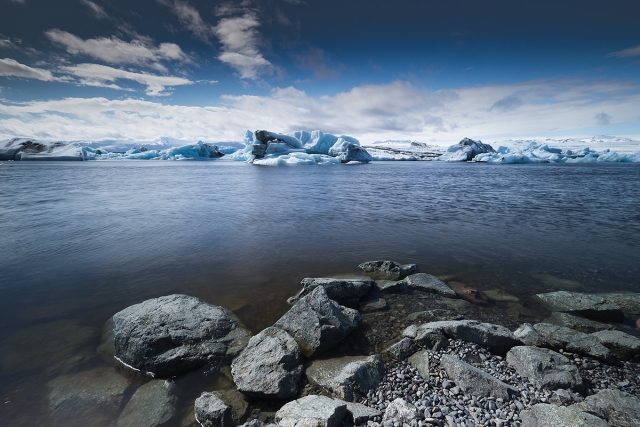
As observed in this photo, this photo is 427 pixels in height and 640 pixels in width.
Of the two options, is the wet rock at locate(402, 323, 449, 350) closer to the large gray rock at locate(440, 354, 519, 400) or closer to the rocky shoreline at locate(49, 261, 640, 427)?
the rocky shoreline at locate(49, 261, 640, 427)

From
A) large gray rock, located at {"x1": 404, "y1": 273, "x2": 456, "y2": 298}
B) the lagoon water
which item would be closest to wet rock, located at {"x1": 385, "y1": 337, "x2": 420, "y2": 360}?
large gray rock, located at {"x1": 404, "y1": 273, "x2": 456, "y2": 298}

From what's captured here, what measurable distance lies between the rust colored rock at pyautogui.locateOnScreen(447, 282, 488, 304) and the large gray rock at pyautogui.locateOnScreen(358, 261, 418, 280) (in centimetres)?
86

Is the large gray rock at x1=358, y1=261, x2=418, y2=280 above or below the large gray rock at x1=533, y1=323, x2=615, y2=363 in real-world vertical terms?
below

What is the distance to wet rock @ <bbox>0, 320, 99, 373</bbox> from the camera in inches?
146

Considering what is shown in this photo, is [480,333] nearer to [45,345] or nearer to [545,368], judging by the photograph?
[545,368]

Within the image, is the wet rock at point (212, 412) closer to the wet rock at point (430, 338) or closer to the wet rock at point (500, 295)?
the wet rock at point (430, 338)

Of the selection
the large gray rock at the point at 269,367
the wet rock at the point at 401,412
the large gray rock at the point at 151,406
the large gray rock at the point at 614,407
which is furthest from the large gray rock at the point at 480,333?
the large gray rock at the point at 151,406

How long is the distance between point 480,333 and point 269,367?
278 centimetres

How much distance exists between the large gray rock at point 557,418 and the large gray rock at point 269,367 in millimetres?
2260

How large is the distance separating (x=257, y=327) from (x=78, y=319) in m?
A: 2.88

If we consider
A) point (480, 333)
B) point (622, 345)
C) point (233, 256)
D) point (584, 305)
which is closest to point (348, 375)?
point (480, 333)

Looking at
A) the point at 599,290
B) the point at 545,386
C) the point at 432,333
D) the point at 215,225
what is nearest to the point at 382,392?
the point at 432,333

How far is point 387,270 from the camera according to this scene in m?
6.37

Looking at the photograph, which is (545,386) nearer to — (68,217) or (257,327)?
(257,327)
